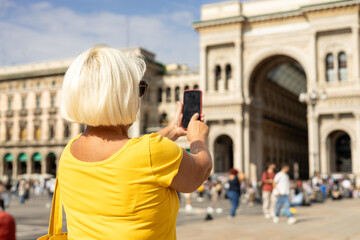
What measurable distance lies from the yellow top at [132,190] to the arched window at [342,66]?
4254cm

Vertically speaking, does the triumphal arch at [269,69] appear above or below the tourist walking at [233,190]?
above

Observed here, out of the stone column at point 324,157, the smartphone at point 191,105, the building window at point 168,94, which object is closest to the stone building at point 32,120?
the building window at point 168,94

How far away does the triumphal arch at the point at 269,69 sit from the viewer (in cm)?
4084

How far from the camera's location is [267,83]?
52.4 metres

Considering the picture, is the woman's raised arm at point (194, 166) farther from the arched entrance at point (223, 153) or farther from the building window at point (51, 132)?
the building window at point (51, 132)

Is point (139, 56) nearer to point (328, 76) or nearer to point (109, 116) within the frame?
point (109, 116)

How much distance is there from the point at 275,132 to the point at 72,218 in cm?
5486

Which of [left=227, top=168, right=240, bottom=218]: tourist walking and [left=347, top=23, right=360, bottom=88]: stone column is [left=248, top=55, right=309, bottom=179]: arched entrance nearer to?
[left=347, top=23, right=360, bottom=88]: stone column

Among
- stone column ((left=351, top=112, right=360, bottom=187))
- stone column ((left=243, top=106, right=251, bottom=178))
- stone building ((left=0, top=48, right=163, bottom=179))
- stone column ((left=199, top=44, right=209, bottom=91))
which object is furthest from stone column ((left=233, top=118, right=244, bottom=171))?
stone building ((left=0, top=48, right=163, bottom=179))

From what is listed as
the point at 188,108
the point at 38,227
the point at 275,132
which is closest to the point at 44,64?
the point at 275,132

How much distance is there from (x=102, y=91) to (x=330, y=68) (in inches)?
1698

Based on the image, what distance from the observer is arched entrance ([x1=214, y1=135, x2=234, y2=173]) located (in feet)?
158

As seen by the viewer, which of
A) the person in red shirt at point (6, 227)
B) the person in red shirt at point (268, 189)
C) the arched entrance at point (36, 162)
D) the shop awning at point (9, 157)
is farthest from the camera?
the shop awning at point (9, 157)

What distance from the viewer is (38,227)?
1383 centimetres
